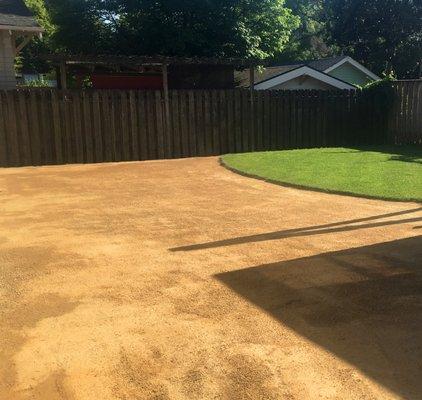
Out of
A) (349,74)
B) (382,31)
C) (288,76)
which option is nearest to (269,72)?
(288,76)

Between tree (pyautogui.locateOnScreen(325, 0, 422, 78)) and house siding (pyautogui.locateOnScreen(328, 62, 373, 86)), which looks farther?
tree (pyautogui.locateOnScreen(325, 0, 422, 78))

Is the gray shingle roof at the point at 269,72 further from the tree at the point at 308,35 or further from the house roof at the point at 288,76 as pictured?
the tree at the point at 308,35

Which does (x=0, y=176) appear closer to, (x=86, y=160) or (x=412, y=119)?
(x=86, y=160)

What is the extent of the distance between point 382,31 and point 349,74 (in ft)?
42.4

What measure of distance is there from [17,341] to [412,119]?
55.2 ft

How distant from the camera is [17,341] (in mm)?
3393

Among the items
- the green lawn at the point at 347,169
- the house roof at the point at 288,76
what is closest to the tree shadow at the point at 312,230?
the green lawn at the point at 347,169

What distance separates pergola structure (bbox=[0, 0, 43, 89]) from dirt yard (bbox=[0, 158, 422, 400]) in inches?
337

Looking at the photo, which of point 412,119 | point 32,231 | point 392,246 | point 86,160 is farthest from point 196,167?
point 412,119

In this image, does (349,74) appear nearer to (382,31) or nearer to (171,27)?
(171,27)

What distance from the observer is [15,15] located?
14.8 meters

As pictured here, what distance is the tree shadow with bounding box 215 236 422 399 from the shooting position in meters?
3.12

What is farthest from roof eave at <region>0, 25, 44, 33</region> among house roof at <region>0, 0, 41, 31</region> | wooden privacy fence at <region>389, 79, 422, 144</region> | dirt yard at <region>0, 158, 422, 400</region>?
wooden privacy fence at <region>389, 79, 422, 144</region>

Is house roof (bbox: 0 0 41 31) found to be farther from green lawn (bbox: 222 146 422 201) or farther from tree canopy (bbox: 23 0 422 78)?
green lawn (bbox: 222 146 422 201)
